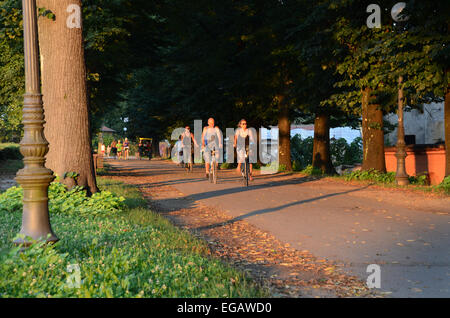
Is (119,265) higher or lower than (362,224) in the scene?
higher

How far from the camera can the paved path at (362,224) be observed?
5.79 meters

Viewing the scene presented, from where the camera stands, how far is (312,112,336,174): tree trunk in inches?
952

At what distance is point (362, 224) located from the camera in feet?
29.9

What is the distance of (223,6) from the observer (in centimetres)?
2631

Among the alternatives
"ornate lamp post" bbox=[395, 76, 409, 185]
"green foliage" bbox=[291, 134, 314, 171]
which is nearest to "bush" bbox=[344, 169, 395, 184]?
"ornate lamp post" bbox=[395, 76, 409, 185]

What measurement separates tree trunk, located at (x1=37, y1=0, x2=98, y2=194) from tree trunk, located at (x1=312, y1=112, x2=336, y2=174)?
48.6ft

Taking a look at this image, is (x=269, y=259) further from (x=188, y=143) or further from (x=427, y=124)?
(x=427, y=124)

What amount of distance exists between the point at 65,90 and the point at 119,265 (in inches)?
265

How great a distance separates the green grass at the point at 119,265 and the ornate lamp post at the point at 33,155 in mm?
347

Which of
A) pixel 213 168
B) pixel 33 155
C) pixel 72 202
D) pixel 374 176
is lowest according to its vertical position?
pixel 374 176

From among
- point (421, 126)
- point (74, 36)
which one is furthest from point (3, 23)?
point (421, 126)

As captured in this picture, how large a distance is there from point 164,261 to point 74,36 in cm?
713

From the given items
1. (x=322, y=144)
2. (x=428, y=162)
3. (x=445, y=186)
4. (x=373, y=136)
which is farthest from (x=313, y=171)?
(x=445, y=186)

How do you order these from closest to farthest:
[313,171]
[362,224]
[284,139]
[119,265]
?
[119,265]
[362,224]
[313,171]
[284,139]
